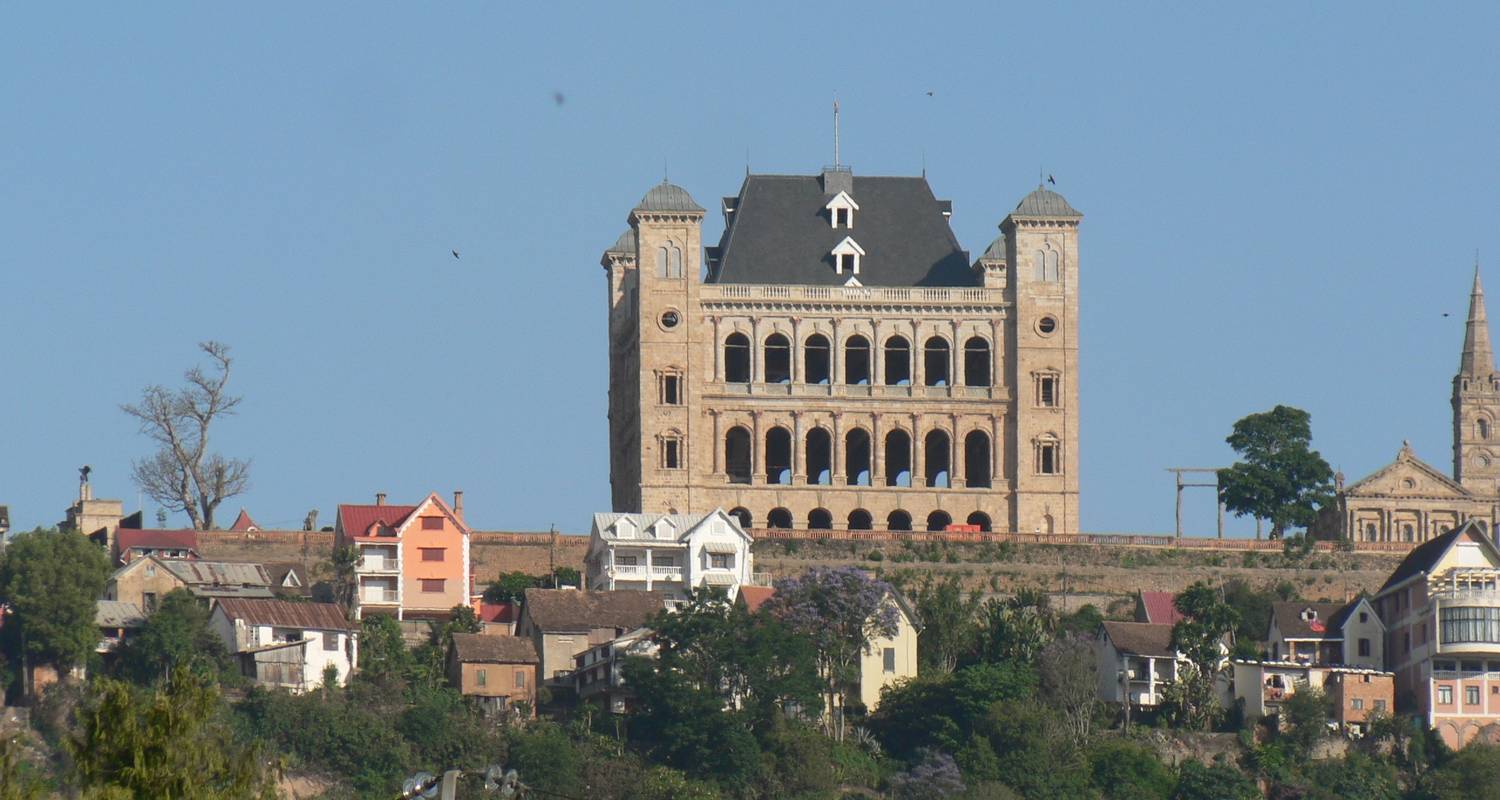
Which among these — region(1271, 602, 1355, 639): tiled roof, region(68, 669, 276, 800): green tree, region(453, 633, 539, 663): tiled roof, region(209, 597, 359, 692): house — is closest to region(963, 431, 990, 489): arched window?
region(1271, 602, 1355, 639): tiled roof

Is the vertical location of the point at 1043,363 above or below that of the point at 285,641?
above

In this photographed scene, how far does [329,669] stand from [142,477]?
2495cm

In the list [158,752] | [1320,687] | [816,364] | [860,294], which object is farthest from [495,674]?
[158,752]

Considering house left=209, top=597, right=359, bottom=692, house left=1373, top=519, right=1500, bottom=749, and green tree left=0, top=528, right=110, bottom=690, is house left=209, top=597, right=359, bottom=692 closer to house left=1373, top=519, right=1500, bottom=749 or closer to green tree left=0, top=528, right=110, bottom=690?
green tree left=0, top=528, right=110, bottom=690

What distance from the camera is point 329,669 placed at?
104062 millimetres

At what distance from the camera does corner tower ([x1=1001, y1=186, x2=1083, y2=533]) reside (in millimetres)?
127812

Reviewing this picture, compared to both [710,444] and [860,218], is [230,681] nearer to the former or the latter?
[710,444]

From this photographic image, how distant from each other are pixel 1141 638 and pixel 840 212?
3075 centimetres

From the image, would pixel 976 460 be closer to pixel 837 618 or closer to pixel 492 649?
pixel 837 618

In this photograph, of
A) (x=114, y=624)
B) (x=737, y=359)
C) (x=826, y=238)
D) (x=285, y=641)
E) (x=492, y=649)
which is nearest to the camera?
(x=285, y=641)

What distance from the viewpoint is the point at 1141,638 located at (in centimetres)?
10788

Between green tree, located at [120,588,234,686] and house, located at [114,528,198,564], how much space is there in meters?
12.0

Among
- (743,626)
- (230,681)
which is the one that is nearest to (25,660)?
(230,681)

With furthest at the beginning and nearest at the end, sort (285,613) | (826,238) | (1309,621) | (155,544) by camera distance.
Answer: (826,238) < (155,544) < (1309,621) < (285,613)
